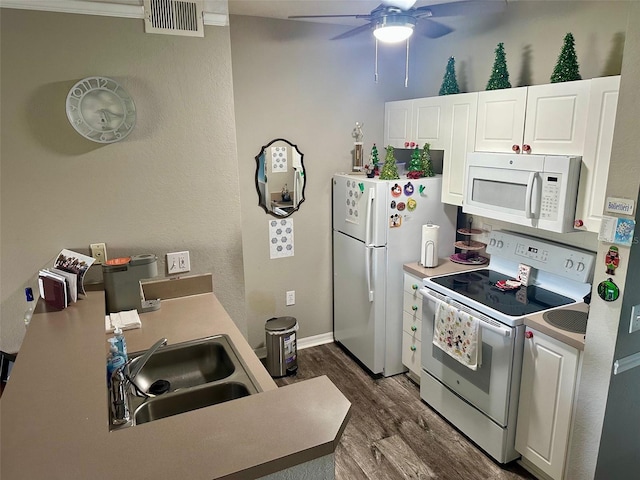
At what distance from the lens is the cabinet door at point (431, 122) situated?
312 cm

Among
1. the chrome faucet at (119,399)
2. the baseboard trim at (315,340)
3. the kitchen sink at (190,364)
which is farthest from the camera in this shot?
the baseboard trim at (315,340)

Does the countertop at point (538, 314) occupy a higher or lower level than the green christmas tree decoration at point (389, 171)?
lower

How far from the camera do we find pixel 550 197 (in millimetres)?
2355

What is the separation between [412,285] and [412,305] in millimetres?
149

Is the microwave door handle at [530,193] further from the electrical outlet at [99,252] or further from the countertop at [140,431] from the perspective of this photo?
the electrical outlet at [99,252]

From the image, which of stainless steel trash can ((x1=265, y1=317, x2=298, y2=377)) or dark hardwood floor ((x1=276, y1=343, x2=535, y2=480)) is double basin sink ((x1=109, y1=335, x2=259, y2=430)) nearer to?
dark hardwood floor ((x1=276, y1=343, x2=535, y2=480))

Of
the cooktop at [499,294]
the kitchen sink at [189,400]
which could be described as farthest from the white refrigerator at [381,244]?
the kitchen sink at [189,400]

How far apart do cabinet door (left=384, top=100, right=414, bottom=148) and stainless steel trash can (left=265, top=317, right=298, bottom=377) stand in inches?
66.0

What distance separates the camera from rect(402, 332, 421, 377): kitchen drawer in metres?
3.29

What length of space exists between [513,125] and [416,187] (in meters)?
0.83

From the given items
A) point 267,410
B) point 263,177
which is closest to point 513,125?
point 263,177

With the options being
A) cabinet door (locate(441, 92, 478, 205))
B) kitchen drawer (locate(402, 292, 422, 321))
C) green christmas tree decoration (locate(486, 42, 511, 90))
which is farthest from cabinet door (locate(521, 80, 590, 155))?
kitchen drawer (locate(402, 292, 422, 321))

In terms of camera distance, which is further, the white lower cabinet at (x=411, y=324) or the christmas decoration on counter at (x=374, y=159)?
the christmas decoration on counter at (x=374, y=159)

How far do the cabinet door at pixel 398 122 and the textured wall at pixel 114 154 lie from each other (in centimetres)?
165
